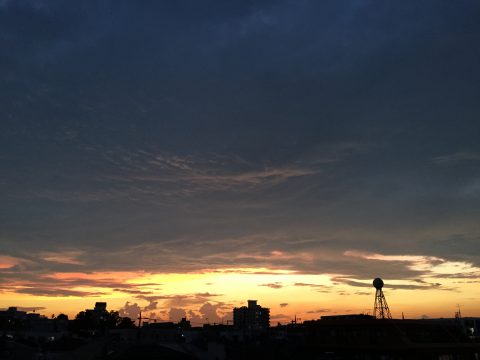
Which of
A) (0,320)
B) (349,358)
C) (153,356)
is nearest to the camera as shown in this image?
(153,356)

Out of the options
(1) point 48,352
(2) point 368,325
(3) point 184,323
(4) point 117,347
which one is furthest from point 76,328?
(2) point 368,325

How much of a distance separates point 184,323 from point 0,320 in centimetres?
7316

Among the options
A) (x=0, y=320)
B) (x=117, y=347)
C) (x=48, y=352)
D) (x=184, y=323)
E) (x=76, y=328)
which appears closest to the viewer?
(x=117, y=347)

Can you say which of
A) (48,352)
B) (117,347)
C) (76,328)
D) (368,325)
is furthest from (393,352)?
(76,328)

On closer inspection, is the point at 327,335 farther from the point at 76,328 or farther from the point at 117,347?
the point at 76,328

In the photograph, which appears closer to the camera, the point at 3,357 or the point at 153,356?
the point at 153,356

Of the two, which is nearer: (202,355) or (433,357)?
(433,357)

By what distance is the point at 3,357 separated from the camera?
75000 mm

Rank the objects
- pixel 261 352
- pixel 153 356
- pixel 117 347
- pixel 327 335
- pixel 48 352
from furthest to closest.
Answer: pixel 48 352
pixel 261 352
pixel 117 347
pixel 327 335
pixel 153 356

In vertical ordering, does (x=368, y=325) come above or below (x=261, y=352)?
above

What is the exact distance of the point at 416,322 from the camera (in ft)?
199

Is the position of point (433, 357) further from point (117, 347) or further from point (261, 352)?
point (117, 347)

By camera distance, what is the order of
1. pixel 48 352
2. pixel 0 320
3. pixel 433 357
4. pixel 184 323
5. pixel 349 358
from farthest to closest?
pixel 184 323
pixel 0 320
pixel 48 352
pixel 349 358
pixel 433 357

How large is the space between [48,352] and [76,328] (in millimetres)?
72804
